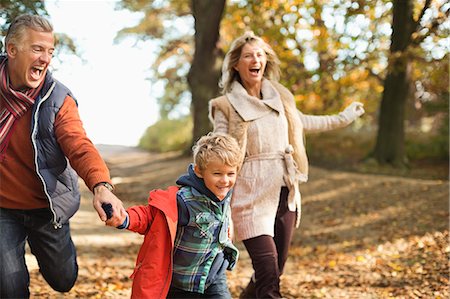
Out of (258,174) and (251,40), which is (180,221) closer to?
(258,174)

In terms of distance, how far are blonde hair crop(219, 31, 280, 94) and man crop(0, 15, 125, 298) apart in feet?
4.48

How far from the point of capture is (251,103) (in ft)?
13.4

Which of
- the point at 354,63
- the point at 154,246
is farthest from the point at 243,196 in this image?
the point at 354,63

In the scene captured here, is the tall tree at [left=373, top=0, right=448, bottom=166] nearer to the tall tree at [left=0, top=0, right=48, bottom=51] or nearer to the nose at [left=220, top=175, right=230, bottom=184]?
the tall tree at [left=0, top=0, right=48, bottom=51]

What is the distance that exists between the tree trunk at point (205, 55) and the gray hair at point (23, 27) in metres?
10.9

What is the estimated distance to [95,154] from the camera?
9.94ft

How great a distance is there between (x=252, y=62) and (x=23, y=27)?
1.64 meters

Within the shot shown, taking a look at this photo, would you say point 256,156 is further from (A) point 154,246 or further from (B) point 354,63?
(B) point 354,63

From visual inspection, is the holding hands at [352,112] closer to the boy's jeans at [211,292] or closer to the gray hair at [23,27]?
the boy's jeans at [211,292]

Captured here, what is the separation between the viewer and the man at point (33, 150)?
3027 millimetres

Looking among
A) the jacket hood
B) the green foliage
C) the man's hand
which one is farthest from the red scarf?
the green foliage

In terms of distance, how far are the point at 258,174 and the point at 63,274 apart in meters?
1.50

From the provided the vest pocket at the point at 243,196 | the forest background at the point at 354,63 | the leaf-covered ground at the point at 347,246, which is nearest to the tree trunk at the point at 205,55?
the forest background at the point at 354,63

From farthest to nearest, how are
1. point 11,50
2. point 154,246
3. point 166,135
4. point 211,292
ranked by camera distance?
point 166,135 < point 211,292 < point 11,50 < point 154,246
